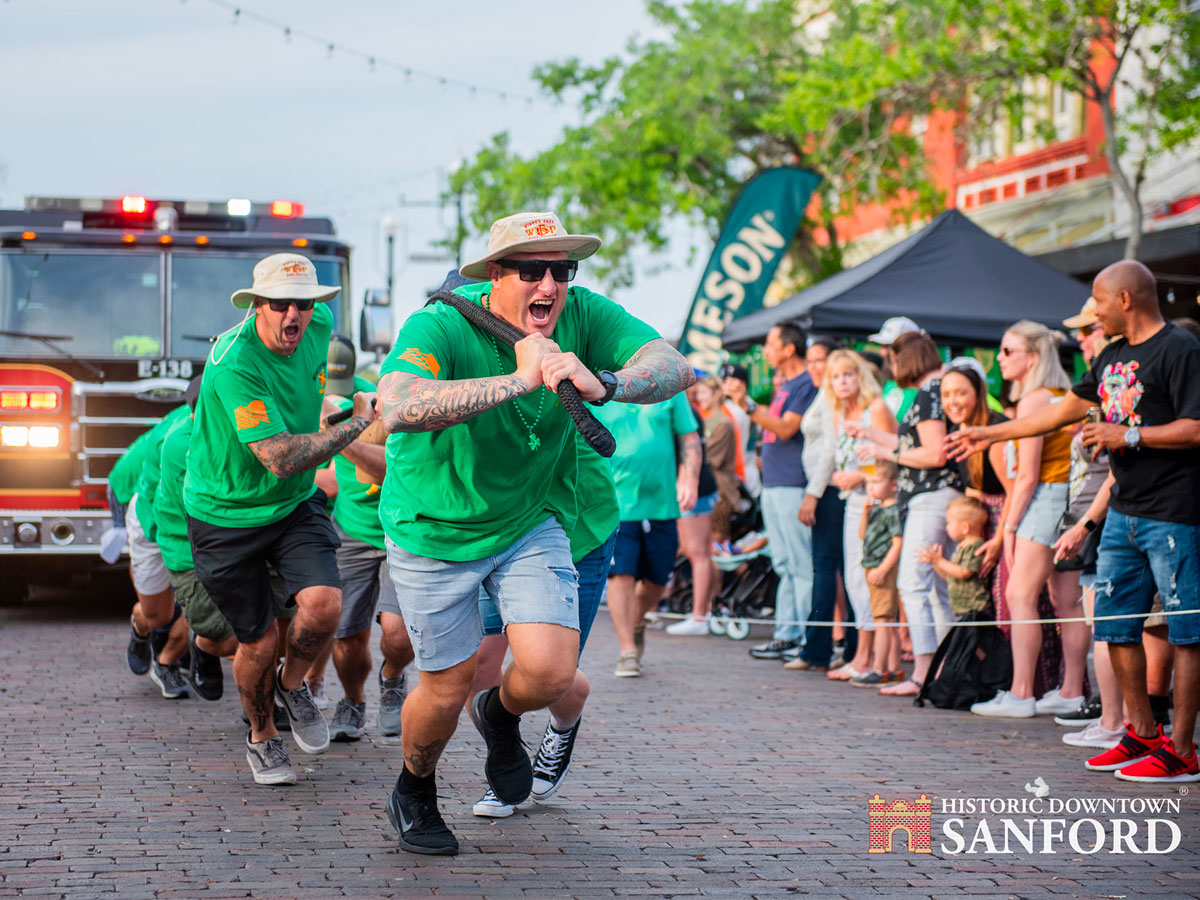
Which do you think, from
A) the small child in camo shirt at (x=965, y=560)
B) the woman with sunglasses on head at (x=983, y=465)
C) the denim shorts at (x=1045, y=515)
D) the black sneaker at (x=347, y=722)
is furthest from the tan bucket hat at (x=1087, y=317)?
the black sneaker at (x=347, y=722)

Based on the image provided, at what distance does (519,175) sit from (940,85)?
1156 centimetres

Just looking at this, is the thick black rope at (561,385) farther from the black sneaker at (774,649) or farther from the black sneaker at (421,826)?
the black sneaker at (774,649)

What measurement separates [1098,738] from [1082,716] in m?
0.70

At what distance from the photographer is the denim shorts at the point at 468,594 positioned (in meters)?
4.71

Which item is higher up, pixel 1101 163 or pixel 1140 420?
pixel 1101 163

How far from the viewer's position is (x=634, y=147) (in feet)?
93.5

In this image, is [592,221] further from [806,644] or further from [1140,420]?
[1140,420]

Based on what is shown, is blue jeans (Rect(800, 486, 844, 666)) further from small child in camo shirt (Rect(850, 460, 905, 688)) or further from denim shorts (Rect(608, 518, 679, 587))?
denim shorts (Rect(608, 518, 679, 587))

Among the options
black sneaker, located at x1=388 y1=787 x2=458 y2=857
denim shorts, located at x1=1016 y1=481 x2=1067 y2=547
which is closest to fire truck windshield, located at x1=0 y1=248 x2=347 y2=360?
denim shorts, located at x1=1016 y1=481 x2=1067 y2=547

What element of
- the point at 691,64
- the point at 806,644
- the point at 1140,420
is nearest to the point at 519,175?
the point at 691,64

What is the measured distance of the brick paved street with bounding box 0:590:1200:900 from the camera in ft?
15.1

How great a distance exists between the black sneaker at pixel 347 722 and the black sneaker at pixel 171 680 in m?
1.55

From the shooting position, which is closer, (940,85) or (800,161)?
(940,85)

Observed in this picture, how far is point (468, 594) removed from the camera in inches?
187
